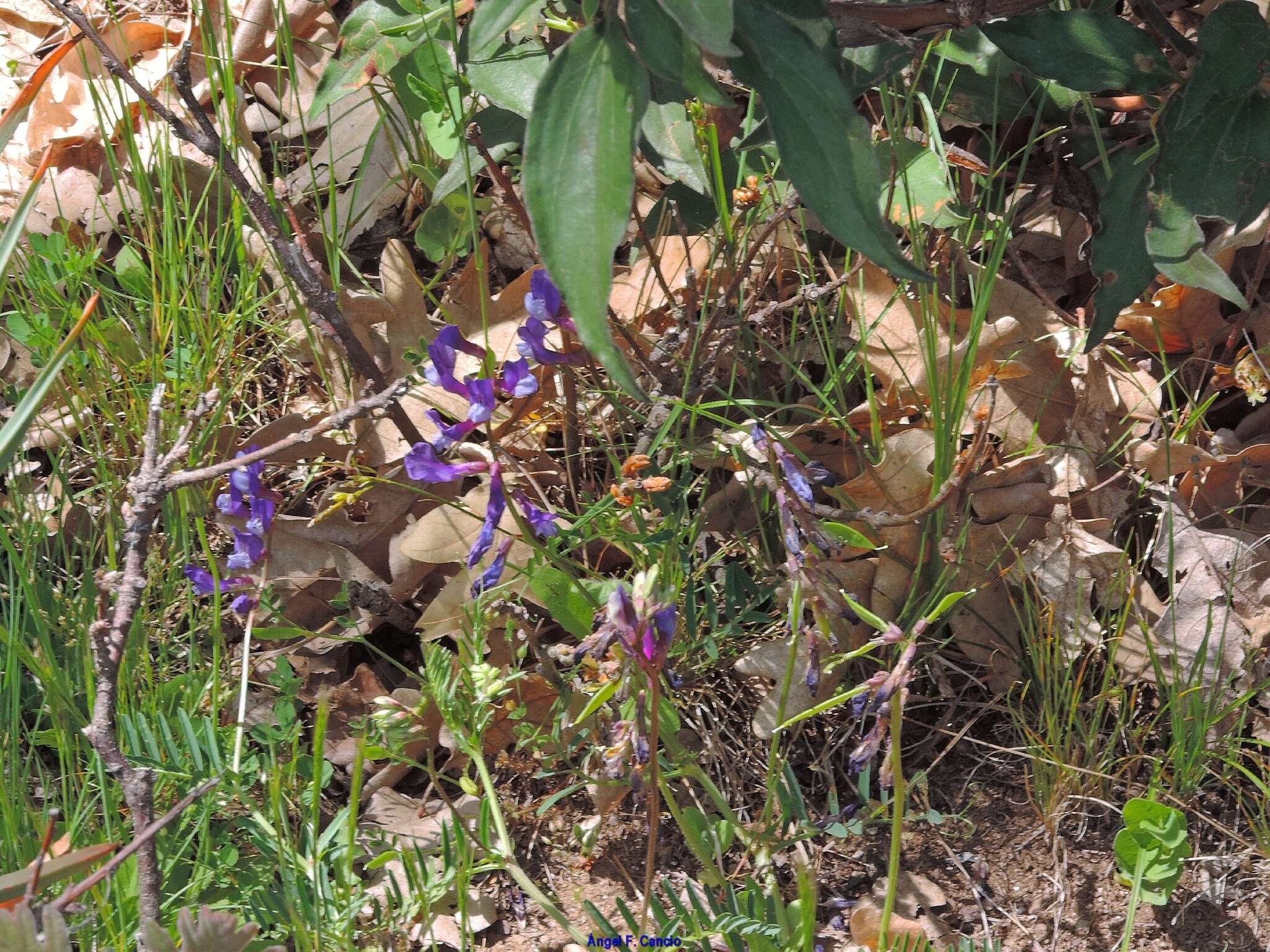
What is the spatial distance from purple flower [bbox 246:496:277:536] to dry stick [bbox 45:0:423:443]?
0.25 m

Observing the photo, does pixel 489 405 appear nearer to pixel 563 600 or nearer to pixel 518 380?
pixel 518 380

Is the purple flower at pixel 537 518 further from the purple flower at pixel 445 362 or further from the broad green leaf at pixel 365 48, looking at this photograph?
the broad green leaf at pixel 365 48

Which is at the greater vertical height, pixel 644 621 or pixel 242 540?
pixel 242 540

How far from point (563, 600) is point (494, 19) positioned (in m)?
0.75

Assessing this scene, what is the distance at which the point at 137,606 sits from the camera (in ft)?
4.05

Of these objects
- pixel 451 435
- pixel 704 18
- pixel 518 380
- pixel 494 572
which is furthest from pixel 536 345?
pixel 704 18

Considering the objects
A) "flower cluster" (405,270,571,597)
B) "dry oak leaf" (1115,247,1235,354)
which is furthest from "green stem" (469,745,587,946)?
"dry oak leaf" (1115,247,1235,354)

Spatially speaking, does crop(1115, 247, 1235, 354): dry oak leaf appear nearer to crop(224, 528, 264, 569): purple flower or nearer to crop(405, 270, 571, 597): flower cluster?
crop(405, 270, 571, 597): flower cluster

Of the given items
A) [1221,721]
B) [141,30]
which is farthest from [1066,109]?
[141,30]

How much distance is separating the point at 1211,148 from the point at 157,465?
1202 millimetres

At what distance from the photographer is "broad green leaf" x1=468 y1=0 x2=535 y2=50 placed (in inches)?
34.4

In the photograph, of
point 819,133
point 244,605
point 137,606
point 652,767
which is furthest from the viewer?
point 244,605

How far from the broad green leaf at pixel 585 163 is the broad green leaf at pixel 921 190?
0.71 meters

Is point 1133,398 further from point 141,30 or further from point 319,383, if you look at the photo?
point 141,30
